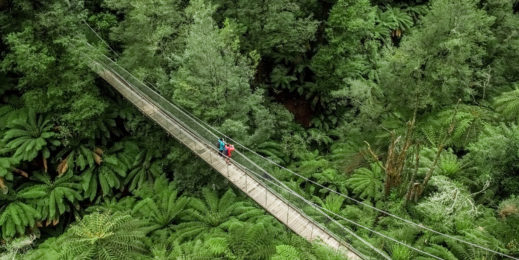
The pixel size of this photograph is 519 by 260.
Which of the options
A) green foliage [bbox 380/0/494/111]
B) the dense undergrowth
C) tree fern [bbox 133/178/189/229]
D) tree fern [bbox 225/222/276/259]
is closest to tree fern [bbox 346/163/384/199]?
the dense undergrowth

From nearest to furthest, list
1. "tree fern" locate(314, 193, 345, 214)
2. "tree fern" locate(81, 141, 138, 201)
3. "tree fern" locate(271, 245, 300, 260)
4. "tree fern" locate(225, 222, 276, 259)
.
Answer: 1. "tree fern" locate(271, 245, 300, 260)
2. "tree fern" locate(225, 222, 276, 259)
3. "tree fern" locate(314, 193, 345, 214)
4. "tree fern" locate(81, 141, 138, 201)

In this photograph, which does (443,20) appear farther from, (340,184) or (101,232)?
(101,232)

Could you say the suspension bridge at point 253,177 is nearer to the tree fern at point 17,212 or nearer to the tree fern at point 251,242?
the tree fern at point 251,242

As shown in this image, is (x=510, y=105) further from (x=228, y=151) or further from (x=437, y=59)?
(x=228, y=151)

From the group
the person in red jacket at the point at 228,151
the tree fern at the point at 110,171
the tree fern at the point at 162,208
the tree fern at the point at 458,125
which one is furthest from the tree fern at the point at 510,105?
the tree fern at the point at 110,171

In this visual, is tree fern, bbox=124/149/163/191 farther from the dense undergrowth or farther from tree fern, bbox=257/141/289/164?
tree fern, bbox=257/141/289/164
